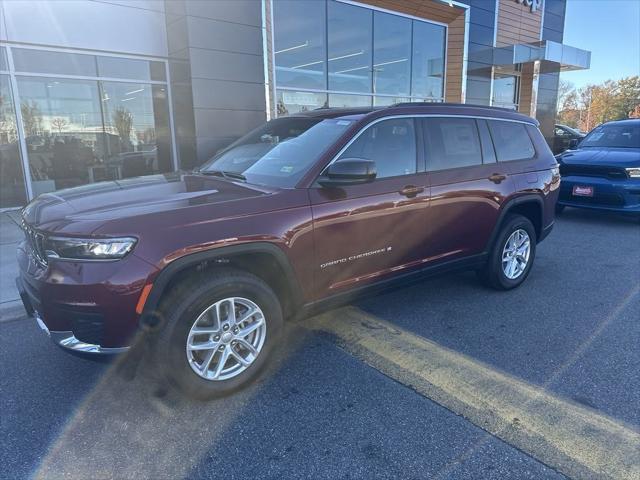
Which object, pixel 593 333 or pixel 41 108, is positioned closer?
pixel 593 333

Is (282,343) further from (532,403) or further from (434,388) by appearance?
(532,403)

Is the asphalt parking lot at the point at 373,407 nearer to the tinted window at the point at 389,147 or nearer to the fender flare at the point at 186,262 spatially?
the fender flare at the point at 186,262

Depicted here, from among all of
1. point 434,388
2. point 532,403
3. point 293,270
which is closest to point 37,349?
point 293,270

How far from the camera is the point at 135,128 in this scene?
9.96 m

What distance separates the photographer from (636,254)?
6.15 metres

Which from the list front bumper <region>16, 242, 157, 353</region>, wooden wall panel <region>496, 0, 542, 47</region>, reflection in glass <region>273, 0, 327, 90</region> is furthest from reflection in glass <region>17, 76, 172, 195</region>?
wooden wall panel <region>496, 0, 542, 47</region>

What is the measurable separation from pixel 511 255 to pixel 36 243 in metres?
4.24

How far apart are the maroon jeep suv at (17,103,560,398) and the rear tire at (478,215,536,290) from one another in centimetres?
3

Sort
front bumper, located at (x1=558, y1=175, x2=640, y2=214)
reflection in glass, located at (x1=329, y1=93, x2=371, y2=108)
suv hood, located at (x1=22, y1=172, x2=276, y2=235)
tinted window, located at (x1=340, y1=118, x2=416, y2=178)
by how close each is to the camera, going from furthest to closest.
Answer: reflection in glass, located at (x1=329, y1=93, x2=371, y2=108) < front bumper, located at (x1=558, y1=175, x2=640, y2=214) < tinted window, located at (x1=340, y1=118, x2=416, y2=178) < suv hood, located at (x1=22, y1=172, x2=276, y2=235)

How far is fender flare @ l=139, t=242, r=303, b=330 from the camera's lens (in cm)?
257

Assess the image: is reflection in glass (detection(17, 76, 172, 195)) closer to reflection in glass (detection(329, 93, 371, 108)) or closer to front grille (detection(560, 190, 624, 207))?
reflection in glass (detection(329, 93, 371, 108))

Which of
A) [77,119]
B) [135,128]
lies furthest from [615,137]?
[77,119]

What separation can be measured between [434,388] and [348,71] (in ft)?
36.1

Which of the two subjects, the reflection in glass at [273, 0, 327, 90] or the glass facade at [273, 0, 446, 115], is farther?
the glass facade at [273, 0, 446, 115]
